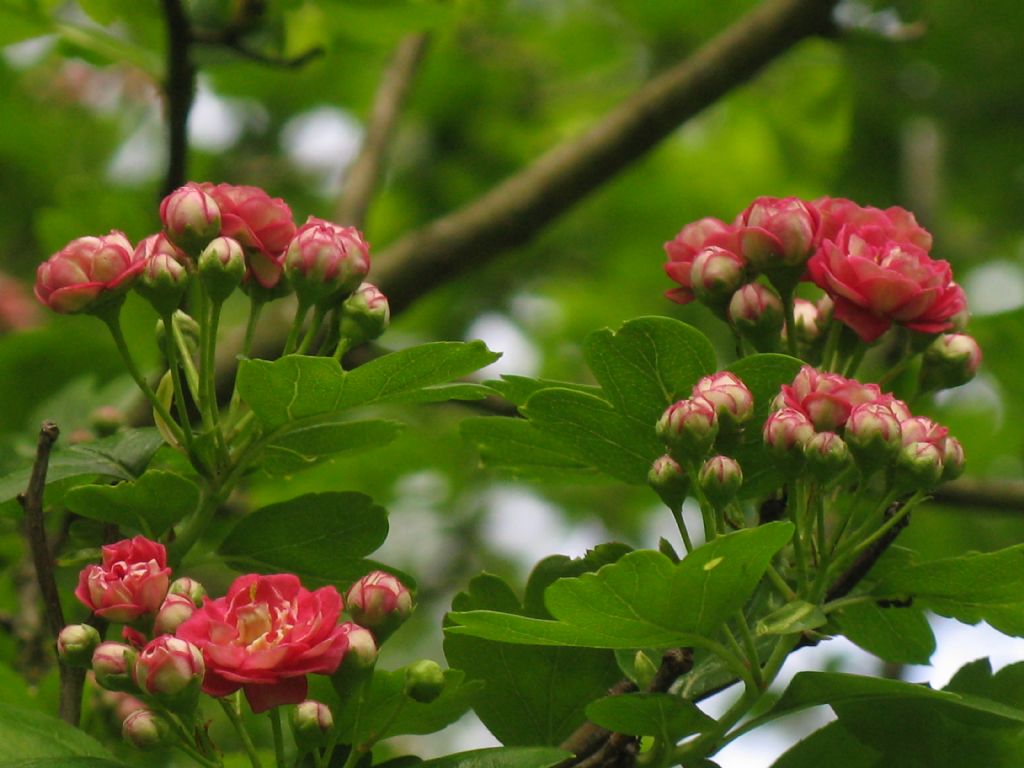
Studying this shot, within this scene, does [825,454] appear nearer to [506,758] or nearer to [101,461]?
[506,758]

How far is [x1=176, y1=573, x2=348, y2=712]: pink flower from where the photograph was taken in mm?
1349

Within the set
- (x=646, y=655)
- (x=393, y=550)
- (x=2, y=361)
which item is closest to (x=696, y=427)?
(x=646, y=655)

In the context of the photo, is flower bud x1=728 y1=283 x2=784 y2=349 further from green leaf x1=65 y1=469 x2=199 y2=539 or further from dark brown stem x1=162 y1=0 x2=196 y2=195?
dark brown stem x1=162 y1=0 x2=196 y2=195

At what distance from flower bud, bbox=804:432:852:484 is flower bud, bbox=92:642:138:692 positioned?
702 millimetres

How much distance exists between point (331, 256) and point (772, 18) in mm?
1931

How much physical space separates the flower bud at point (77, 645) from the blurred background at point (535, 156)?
1.42 metres

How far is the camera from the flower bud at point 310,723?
140 centimetres

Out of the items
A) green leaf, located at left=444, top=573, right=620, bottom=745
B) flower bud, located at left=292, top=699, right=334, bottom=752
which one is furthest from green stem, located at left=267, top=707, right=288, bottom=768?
green leaf, located at left=444, top=573, right=620, bottom=745

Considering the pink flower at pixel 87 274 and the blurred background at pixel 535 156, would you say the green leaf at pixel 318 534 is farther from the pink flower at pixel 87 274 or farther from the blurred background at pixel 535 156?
the blurred background at pixel 535 156

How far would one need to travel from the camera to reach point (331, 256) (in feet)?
5.04

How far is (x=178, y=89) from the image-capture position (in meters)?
2.42

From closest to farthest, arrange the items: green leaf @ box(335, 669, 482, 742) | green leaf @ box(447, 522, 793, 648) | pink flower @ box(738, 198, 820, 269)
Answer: green leaf @ box(447, 522, 793, 648) < green leaf @ box(335, 669, 482, 742) < pink flower @ box(738, 198, 820, 269)

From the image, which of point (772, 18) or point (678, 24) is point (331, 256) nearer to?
point (772, 18)

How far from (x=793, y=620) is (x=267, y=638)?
51 cm
